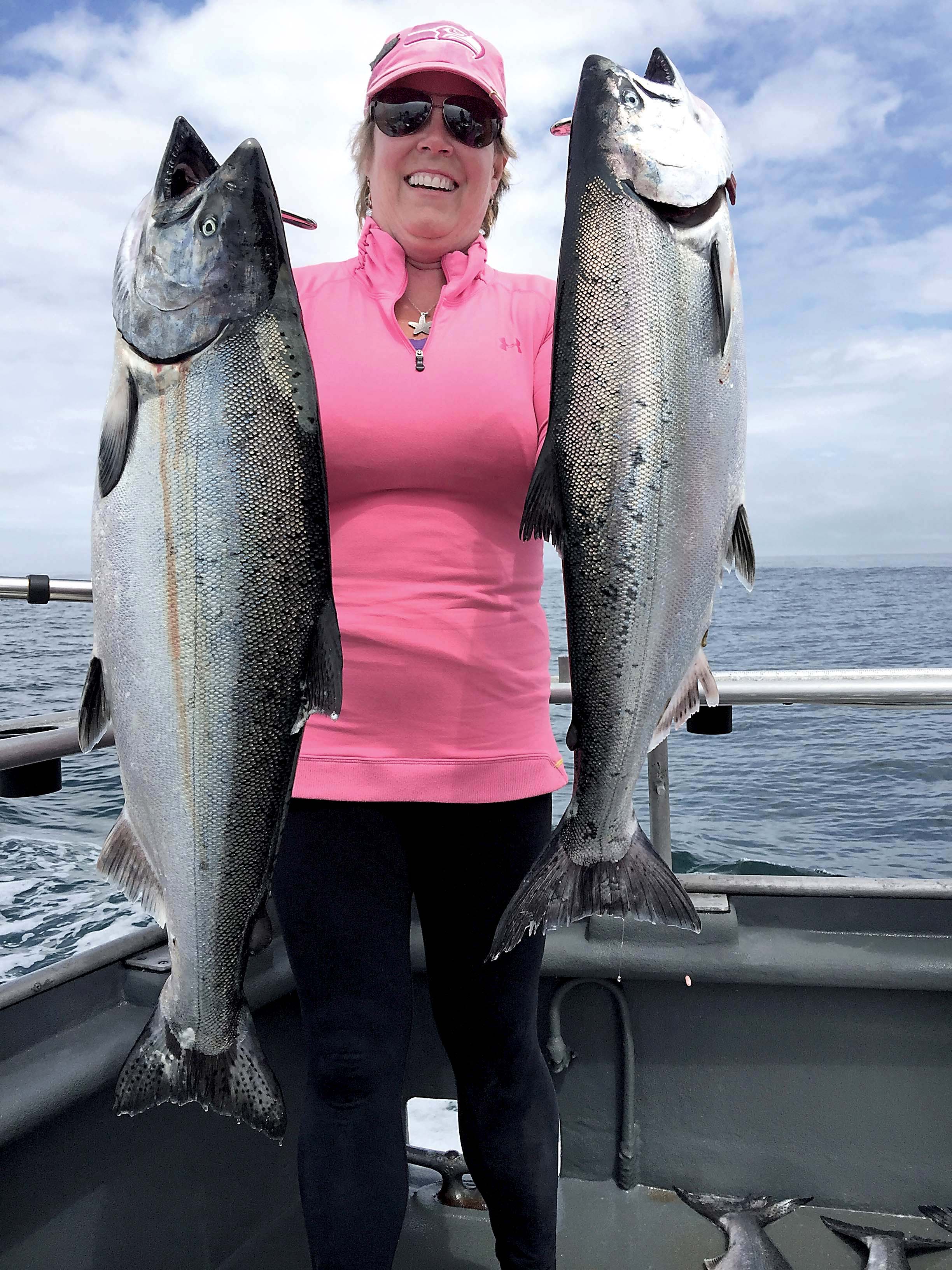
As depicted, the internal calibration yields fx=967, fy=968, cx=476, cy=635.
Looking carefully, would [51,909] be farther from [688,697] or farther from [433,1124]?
[688,697]

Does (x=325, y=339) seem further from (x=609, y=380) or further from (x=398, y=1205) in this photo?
(x=398, y=1205)

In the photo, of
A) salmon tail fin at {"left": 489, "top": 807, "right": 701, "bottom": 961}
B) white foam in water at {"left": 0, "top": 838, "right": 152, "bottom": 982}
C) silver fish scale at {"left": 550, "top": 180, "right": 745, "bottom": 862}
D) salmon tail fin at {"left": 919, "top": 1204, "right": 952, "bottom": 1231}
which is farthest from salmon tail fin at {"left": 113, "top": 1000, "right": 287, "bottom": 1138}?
white foam in water at {"left": 0, "top": 838, "right": 152, "bottom": 982}

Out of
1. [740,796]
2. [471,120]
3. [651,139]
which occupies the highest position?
[471,120]

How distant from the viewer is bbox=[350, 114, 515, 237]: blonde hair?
2.16m

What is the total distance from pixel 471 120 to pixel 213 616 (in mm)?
1183

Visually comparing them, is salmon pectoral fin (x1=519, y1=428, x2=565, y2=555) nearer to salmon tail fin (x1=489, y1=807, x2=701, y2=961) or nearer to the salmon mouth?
the salmon mouth

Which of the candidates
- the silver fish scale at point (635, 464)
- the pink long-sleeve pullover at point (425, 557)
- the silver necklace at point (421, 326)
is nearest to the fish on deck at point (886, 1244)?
the silver fish scale at point (635, 464)

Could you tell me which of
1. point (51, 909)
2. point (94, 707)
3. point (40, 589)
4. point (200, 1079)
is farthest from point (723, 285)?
point (51, 909)

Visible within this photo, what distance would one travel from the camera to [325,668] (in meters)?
1.69

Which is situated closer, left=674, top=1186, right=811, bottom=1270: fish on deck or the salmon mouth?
the salmon mouth

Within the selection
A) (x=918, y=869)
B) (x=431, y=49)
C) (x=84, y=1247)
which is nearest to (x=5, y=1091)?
(x=84, y=1247)

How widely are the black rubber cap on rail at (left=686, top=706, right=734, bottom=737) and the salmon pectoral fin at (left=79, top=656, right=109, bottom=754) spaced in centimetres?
167

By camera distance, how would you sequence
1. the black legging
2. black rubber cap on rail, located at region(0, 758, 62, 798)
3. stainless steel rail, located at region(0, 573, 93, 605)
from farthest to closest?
stainless steel rail, located at region(0, 573, 93, 605) < black rubber cap on rail, located at region(0, 758, 62, 798) < the black legging

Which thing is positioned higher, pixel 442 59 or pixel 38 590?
pixel 442 59
